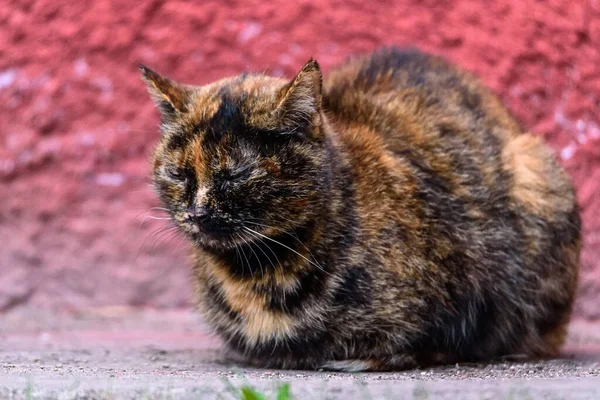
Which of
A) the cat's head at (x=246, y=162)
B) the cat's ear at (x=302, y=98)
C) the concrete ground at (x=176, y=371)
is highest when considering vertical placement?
the cat's ear at (x=302, y=98)

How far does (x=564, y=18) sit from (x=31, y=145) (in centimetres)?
275

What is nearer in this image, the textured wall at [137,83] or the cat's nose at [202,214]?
the cat's nose at [202,214]

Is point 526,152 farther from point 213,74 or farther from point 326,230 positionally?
point 213,74

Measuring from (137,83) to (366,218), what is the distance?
207cm

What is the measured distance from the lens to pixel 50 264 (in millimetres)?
4945

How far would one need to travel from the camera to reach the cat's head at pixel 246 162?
3.05 m

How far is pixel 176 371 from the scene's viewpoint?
10.1 ft

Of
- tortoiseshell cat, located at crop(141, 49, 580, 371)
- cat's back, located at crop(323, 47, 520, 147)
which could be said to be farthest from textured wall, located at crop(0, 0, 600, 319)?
tortoiseshell cat, located at crop(141, 49, 580, 371)

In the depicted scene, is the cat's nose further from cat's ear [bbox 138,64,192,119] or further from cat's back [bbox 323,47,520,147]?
cat's back [bbox 323,47,520,147]

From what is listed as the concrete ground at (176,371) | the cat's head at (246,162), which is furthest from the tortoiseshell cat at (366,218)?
the concrete ground at (176,371)

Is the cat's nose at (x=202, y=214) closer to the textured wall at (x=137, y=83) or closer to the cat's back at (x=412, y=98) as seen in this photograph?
the cat's back at (x=412, y=98)

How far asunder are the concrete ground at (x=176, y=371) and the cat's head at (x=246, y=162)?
49 centimetres

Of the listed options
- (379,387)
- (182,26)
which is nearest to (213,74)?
(182,26)

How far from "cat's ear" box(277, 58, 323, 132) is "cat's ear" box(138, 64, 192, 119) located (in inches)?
14.6
